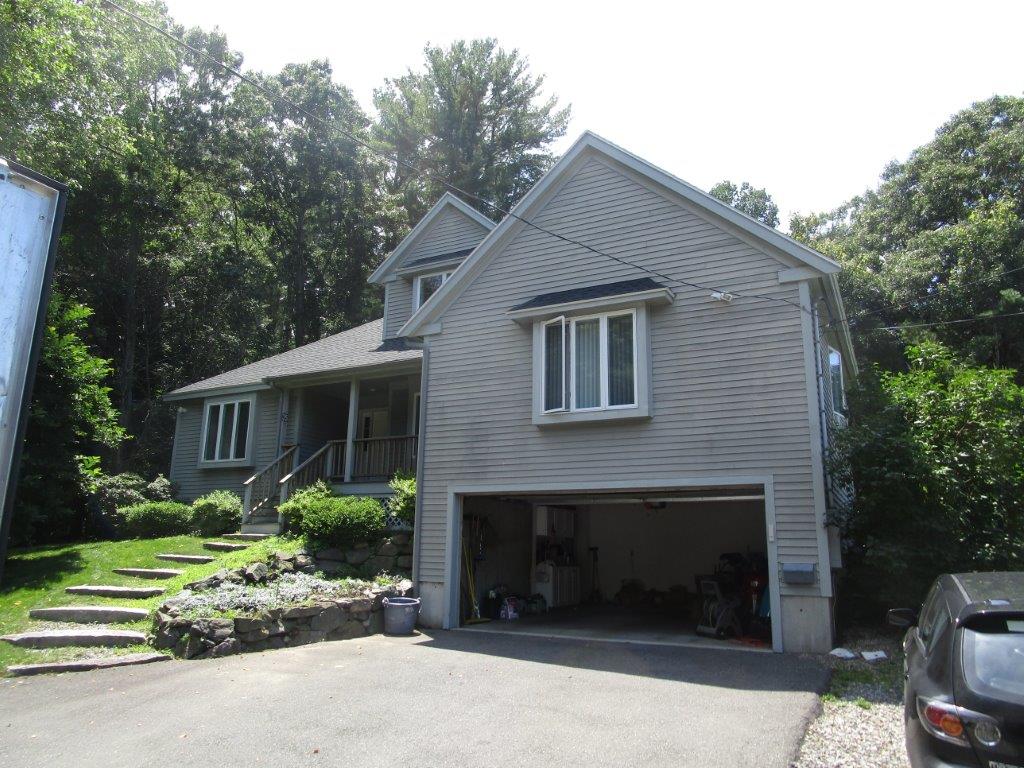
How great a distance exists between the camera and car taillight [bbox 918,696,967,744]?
351 centimetres

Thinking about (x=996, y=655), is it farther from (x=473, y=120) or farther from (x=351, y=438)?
(x=473, y=120)

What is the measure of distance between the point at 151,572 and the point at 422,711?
7325 millimetres

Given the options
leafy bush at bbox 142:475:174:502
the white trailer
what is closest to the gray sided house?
leafy bush at bbox 142:475:174:502

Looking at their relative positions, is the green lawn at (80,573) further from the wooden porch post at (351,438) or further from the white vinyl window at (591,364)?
the white vinyl window at (591,364)

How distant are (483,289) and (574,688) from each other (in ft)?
24.8

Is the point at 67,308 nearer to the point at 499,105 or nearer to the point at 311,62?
the point at 499,105

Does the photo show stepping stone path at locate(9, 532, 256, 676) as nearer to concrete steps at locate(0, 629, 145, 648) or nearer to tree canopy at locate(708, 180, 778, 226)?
concrete steps at locate(0, 629, 145, 648)

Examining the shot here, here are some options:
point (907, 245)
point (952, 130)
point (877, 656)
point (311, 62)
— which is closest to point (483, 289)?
point (877, 656)

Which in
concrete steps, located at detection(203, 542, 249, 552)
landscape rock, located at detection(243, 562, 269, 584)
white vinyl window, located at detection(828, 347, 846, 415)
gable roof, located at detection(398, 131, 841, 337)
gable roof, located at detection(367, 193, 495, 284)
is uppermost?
gable roof, located at detection(367, 193, 495, 284)

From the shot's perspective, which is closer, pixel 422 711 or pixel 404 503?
pixel 422 711

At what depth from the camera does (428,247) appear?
18.5m

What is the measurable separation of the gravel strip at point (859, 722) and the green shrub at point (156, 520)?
44.5ft

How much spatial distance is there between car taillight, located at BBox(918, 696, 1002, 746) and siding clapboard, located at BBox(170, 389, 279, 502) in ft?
56.4

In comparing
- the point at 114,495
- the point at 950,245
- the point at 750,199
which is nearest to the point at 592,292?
the point at 114,495
